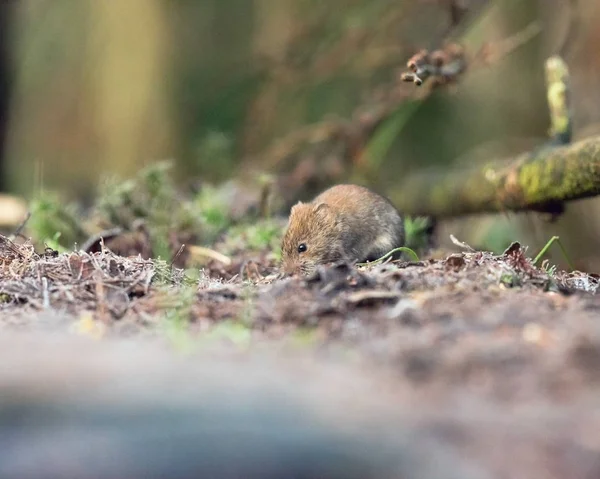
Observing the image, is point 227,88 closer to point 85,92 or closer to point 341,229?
point 85,92

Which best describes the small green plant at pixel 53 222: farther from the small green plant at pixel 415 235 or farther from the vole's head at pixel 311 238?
the small green plant at pixel 415 235

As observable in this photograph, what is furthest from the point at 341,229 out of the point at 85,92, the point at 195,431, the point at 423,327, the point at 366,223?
the point at 85,92

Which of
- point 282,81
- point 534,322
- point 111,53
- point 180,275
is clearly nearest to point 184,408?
point 534,322

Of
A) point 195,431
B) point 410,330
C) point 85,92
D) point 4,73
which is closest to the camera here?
point 195,431

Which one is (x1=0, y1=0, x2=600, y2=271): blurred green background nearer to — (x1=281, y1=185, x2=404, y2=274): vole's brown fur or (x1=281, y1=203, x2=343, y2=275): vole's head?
(x1=281, y1=185, x2=404, y2=274): vole's brown fur

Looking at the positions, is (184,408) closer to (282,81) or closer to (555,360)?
(555,360)

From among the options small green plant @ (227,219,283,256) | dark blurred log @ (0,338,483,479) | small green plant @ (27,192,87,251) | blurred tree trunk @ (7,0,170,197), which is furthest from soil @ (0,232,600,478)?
blurred tree trunk @ (7,0,170,197)
